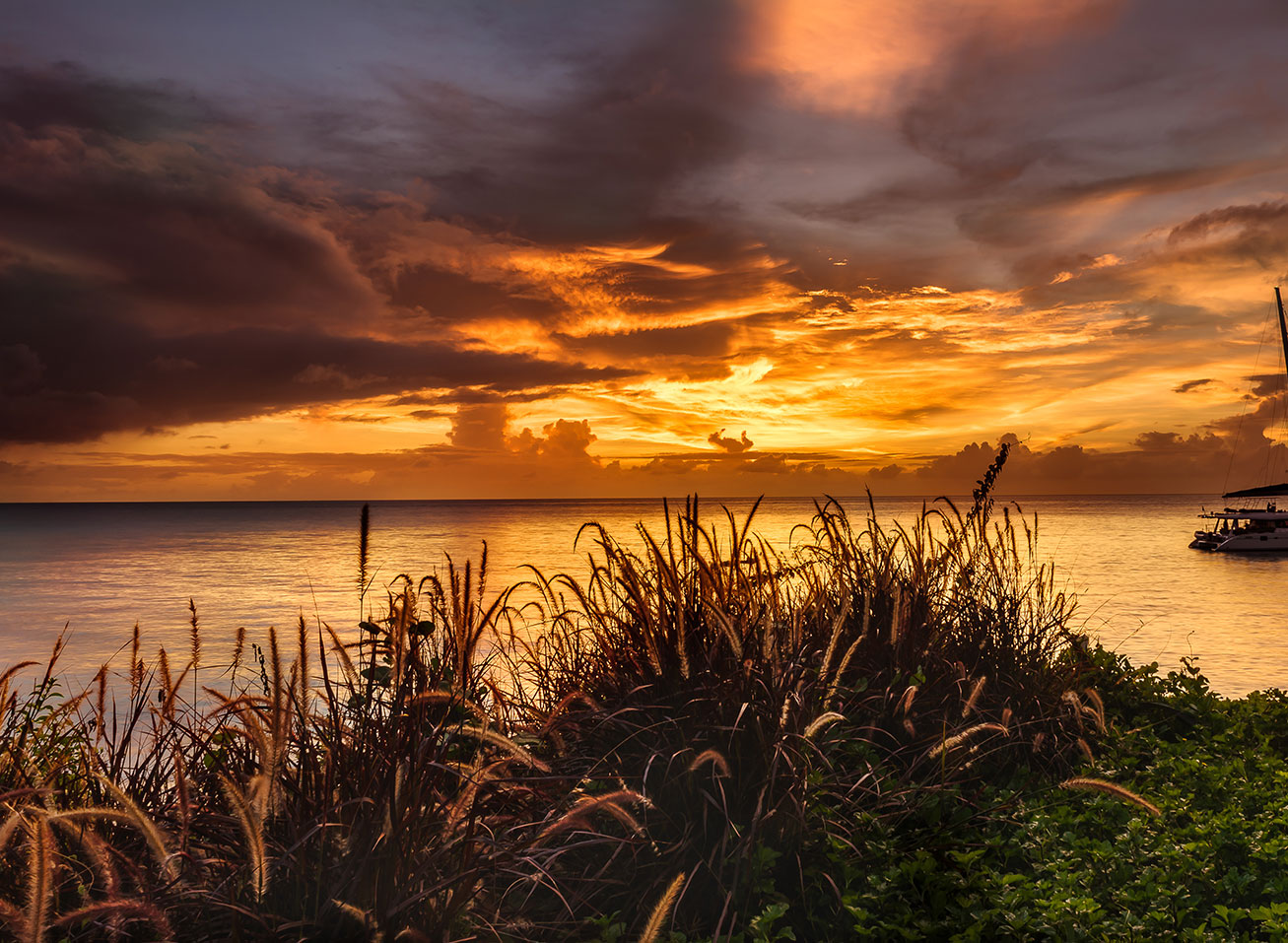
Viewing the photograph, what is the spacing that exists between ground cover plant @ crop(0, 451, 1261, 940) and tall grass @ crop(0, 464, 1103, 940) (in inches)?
0.7

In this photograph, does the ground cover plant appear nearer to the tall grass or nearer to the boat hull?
the tall grass

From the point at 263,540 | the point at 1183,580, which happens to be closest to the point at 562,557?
the point at 1183,580

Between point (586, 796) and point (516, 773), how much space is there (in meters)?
0.94

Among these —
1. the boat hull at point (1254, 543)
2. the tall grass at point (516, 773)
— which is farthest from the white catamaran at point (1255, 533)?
the tall grass at point (516, 773)

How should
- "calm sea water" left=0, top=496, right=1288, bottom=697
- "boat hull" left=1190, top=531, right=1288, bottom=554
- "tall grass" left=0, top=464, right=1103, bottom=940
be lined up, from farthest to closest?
"boat hull" left=1190, top=531, right=1288, bottom=554
"calm sea water" left=0, top=496, right=1288, bottom=697
"tall grass" left=0, top=464, right=1103, bottom=940

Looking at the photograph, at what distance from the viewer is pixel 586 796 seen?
10.1 feet

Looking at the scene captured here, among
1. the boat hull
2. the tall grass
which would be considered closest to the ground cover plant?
Result: the tall grass

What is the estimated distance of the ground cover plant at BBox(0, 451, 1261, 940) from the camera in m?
2.65

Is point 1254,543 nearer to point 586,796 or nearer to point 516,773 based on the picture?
point 516,773

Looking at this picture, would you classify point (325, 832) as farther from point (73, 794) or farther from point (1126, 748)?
point (1126, 748)

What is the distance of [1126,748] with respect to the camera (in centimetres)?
521

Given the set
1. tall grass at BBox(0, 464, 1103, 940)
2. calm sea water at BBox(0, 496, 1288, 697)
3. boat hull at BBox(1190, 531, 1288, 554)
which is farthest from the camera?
boat hull at BBox(1190, 531, 1288, 554)

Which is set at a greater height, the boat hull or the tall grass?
the tall grass

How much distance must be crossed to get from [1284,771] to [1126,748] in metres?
0.81
